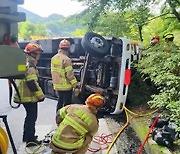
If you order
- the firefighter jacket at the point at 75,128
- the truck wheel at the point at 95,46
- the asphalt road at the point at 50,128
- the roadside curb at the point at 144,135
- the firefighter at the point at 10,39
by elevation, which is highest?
the firefighter at the point at 10,39

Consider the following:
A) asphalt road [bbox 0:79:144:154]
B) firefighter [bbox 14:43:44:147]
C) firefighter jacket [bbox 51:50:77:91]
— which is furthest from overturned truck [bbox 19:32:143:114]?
firefighter [bbox 14:43:44:147]

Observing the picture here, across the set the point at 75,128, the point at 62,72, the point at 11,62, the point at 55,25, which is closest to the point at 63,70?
the point at 62,72

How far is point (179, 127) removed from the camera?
3.98 m

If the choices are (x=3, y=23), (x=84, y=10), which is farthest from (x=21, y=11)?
(x=84, y=10)

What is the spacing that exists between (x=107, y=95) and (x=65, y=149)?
2.56 metres

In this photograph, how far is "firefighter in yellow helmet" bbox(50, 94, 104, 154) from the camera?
3.74m

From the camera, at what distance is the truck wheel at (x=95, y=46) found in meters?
6.08

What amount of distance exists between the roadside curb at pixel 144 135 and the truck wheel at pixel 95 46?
1.46m

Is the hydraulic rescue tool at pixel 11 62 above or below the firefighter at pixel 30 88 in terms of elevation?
above

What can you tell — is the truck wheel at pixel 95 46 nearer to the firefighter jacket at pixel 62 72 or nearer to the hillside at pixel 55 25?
the firefighter jacket at pixel 62 72

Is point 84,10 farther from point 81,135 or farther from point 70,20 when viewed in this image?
point 81,135

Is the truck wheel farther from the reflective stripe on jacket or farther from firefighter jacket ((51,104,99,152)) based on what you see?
firefighter jacket ((51,104,99,152))

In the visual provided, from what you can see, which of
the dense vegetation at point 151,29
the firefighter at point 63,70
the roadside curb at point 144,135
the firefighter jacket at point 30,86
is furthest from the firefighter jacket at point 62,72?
the roadside curb at point 144,135

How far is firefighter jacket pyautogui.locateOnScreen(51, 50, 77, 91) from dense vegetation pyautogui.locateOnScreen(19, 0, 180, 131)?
98 cm
